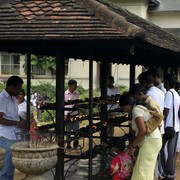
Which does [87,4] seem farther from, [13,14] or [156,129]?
[156,129]

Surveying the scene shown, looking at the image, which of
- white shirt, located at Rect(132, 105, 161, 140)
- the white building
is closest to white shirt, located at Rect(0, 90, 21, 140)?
white shirt, located at Rect(132, 105, 161, 140)

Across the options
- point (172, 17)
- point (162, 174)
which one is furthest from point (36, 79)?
point (162, 174)

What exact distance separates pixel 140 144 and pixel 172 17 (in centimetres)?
2759

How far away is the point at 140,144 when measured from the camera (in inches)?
251

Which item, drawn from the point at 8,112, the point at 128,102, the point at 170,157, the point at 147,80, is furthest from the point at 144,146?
the point at 8,112

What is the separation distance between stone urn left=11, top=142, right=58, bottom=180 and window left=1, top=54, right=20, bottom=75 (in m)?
28.8

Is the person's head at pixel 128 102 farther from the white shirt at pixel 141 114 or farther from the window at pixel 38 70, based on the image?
the window at pixel 38 70

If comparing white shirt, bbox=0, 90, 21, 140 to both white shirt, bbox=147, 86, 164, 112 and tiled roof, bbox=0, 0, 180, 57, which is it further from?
white shirt, bbox=147, 86, 164, 112

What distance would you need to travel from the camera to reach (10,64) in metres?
34.5

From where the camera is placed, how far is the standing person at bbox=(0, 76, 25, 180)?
6.82m

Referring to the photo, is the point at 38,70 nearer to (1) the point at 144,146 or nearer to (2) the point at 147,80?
(2) the point at 147,80

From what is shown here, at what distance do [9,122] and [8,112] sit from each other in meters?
0.16

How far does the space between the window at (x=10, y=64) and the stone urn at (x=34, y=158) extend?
28.8 meters

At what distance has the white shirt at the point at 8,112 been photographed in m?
6.84
